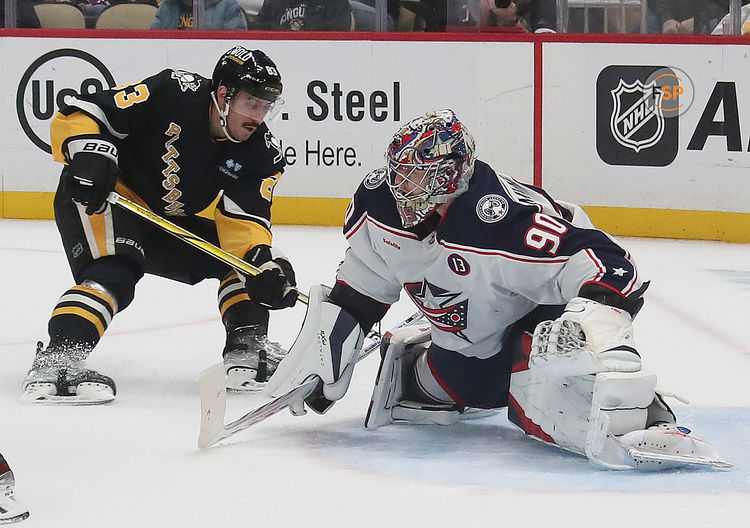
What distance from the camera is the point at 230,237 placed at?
136 inches

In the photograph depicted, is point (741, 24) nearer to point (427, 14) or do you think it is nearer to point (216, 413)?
point (427, 14)

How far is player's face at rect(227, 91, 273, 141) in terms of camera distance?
3.22 m

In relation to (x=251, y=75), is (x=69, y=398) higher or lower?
lower

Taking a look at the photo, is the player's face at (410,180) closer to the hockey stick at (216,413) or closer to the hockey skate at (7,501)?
the hockey stick at (216,413)

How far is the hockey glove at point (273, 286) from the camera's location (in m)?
3.26

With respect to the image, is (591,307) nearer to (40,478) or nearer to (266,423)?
(266,423)

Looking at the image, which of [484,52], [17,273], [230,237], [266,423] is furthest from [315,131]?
[266,423]

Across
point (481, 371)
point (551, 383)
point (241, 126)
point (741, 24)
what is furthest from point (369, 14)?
point (551, 383)

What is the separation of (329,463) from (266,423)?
1.26 ft

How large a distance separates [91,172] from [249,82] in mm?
452

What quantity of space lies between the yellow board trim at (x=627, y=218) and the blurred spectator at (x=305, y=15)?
2.82ft

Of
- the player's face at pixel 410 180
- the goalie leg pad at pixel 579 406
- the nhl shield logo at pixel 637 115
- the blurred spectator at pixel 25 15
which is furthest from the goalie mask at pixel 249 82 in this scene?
the blurred spectator at pixel 25 15

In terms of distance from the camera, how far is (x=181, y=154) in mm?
3381

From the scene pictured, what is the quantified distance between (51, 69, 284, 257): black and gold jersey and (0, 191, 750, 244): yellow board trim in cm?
286
